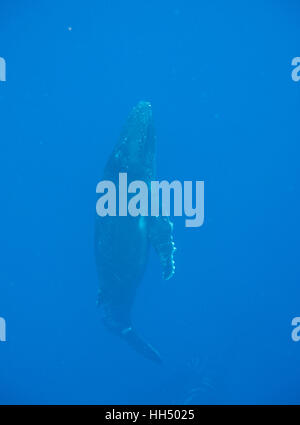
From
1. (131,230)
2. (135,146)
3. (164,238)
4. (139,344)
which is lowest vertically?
(139,344)

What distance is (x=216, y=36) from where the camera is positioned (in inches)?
1160

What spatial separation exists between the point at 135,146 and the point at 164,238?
208 centimetres

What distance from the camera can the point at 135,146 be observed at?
955cm

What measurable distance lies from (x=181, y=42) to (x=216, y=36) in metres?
2.38

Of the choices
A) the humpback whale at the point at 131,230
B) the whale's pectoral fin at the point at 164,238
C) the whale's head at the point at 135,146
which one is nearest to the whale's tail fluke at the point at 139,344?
the humpback whale at the point at 131,230

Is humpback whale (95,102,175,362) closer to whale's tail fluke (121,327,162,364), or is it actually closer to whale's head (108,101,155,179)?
whale's head (108,101,155,179)

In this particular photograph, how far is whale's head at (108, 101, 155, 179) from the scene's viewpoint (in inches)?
374

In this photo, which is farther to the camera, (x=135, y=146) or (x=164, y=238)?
(x=164, y=238)

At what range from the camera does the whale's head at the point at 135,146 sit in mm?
9508

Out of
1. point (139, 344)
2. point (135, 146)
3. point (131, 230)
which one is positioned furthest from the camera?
point (139, 344)

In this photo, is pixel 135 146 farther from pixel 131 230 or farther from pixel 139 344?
pixel 139 344

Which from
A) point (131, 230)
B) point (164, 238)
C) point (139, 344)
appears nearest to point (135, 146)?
point (131, 230)

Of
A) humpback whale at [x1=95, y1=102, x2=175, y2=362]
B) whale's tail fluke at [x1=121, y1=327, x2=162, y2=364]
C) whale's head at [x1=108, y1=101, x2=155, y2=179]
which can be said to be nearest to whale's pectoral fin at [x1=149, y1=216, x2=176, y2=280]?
humpback whale at [x1=95, y1=102, x2=175, y2=362]

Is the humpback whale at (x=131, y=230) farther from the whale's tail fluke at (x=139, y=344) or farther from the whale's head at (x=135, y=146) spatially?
the whale's tail fluke at (x=139, y=344)
